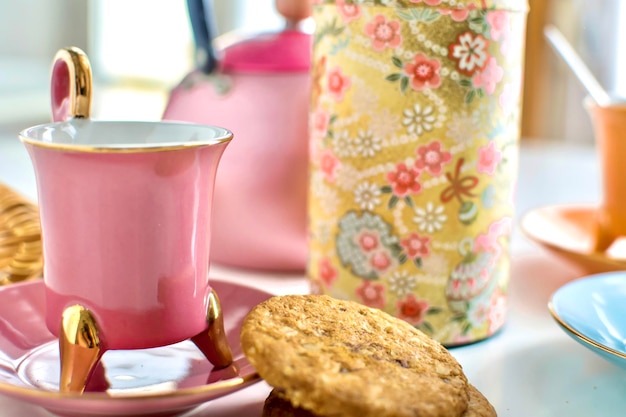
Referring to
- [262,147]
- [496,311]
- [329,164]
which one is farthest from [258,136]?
[496,311]

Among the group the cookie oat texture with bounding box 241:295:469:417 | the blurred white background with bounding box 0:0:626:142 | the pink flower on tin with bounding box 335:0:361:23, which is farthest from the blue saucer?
the blurred white background with bounding box 0:0:626:142

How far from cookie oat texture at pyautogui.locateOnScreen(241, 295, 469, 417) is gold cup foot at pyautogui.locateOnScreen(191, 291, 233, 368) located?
0.04 metres

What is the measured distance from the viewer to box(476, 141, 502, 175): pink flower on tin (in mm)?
494

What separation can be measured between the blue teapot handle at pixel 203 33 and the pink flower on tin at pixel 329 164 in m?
0.17

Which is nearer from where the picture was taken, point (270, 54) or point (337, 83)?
point (337, 83)

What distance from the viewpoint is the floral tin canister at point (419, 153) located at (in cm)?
48

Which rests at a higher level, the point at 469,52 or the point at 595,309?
the point at 469,52

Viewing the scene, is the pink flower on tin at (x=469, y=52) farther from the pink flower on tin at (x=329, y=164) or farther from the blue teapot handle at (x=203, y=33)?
the blue teapot handle at (x=203, y=33)

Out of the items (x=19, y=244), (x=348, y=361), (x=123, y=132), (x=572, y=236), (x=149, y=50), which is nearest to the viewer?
(x=348, y=361)

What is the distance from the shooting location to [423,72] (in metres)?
0.48

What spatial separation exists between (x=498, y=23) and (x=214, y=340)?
0.84 ft

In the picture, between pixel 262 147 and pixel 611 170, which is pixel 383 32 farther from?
pixel 611 170

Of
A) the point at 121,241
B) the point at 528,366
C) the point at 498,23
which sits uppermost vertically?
the point at 498,23

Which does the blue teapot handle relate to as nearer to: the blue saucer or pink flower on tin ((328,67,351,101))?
pink flower on tin ((328,67,351,101))
